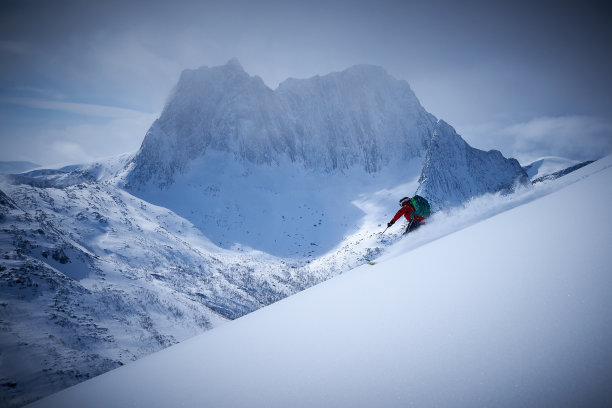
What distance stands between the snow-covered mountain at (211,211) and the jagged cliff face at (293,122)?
76 cm

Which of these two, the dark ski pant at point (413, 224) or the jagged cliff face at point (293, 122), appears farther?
the jagged cliff face at point (293, 122)

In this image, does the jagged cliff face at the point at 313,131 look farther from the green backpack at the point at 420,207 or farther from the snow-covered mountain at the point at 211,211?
the green backpack at the point at 420,207

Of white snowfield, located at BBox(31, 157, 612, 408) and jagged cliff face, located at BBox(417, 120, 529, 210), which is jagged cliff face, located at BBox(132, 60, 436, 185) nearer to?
jagged cliff face, located at BBox(417, 120, 529, 210)

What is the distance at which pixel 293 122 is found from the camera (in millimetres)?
159875

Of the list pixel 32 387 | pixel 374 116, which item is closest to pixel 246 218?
pixel 32 387

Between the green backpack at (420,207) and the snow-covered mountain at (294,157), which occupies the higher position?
the snow-covered mountain at (294,157)

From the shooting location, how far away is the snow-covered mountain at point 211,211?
27938 millimetres

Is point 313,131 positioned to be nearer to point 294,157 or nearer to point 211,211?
point 294,157

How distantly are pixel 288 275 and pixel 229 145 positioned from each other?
9259cm

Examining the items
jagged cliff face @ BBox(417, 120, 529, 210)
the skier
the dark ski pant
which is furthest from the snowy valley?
the dark ski pant

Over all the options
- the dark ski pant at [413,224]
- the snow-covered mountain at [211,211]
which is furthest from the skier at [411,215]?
the snow-covered mountain at [211,211]

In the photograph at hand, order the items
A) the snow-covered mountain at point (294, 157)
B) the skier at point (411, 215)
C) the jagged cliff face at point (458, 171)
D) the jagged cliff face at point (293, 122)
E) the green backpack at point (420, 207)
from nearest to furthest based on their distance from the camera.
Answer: the skier at point (411, 215) < the green backpack at point (420, 207) < the jagged cliff face at point (458, 171) < the snow-covered mountain at point (294, 157) < the jagged cliff face at point (293, 122)

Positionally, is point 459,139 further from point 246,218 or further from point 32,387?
point 32,387

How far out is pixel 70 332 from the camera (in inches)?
1033
